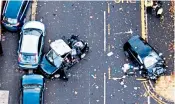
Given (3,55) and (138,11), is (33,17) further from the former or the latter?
(138,11)

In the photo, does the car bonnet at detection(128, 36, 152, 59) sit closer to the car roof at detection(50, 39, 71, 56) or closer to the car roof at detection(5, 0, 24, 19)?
the car roof at detection(50, 39, 71, 56)

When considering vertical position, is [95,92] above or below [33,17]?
below

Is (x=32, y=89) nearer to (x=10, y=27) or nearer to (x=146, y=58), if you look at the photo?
(x=10, y=27)

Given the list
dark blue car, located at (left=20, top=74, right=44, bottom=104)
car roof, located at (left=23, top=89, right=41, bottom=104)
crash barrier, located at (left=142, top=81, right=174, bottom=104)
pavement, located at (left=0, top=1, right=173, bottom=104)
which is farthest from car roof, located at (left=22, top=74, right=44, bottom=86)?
crash barrier, located at (left=142, top=81, right=174, bottom=104)

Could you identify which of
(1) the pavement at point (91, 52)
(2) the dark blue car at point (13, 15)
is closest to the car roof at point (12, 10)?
(2) the dark blue car at point (13, 15)

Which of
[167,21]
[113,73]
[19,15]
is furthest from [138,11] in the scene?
[19,15]

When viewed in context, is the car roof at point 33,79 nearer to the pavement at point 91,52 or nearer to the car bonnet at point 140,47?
the pavement at point 91,52

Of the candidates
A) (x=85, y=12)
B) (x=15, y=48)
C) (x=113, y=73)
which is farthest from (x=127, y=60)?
(x=15, y=48)
